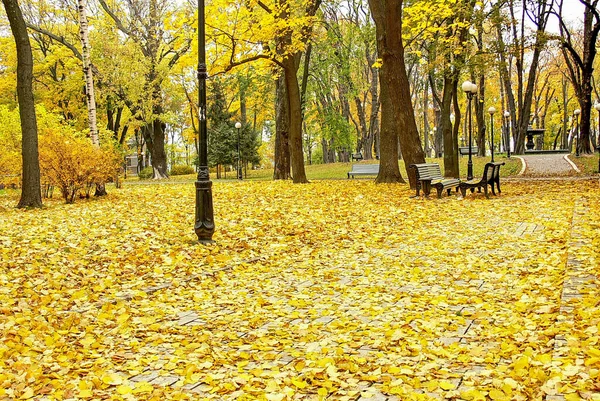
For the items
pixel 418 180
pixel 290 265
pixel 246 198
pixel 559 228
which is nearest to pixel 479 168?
pixel 418 180

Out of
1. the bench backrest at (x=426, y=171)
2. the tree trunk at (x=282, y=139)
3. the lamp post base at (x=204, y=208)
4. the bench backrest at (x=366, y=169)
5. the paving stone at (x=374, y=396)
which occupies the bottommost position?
the paving stone at (x=374, y=396)

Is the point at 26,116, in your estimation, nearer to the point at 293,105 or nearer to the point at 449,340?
the point at 293,105

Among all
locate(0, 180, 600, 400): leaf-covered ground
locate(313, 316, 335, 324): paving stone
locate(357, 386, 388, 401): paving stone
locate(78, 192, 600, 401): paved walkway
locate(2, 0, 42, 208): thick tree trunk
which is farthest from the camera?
locate(2, 0, 42, 208): thick tree trunk

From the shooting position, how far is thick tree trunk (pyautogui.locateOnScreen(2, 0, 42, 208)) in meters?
13.1

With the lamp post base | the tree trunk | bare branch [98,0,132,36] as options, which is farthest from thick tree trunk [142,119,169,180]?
the lamp post base

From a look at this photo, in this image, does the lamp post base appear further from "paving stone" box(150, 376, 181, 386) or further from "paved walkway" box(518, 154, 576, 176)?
"paved walkway" box(518, 154, 576, 176)

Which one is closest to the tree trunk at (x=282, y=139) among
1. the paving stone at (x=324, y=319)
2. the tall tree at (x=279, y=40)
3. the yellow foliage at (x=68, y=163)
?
the tall tree at (x=279, y=40)

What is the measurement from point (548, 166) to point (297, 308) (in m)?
24.3

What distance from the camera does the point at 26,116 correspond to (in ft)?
43.0

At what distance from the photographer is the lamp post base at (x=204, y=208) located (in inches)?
346

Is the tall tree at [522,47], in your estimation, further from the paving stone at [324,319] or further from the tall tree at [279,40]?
the paving stone at [324,319]

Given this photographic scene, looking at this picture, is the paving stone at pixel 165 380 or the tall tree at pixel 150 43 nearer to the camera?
the paving stone at pixel 165 380

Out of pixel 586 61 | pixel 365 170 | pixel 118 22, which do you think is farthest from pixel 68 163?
pixel 586 61

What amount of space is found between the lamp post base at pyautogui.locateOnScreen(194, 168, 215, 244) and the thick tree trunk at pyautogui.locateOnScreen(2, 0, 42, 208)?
21.5 ft
